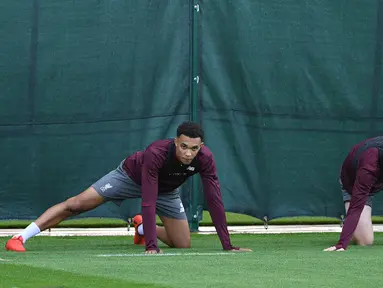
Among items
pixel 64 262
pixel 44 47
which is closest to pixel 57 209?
pixel 64 262

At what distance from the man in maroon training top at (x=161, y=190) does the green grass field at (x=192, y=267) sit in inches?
7.8

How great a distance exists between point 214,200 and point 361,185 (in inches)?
45.9

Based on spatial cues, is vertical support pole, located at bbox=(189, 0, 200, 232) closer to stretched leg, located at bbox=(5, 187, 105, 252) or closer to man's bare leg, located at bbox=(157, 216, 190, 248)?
man's bare leg, located at bbox=(157, 216, 190, 248)

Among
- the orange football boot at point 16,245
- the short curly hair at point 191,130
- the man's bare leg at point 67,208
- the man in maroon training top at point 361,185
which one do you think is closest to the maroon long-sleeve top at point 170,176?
the short curly hair at point 191,130

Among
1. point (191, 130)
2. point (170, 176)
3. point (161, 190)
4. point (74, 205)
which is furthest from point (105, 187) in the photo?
point (191, 130)

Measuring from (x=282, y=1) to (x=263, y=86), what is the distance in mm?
928

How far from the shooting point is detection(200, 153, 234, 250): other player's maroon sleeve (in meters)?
8.48

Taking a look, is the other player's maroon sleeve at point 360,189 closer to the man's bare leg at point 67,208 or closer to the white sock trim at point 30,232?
the man's bare leg at point 67,208

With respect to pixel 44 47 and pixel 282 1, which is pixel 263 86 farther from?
pixel 44 47

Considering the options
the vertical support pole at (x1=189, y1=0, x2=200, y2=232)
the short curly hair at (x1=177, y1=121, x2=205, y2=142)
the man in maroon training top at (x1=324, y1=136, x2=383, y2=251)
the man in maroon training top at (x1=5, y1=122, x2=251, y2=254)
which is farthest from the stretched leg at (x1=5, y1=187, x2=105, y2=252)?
the vertical support pole at (x1=189, y1=0, x2=200, y2=232)

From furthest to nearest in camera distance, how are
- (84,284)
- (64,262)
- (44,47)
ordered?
(44,47) < (64,262) < (84,284)

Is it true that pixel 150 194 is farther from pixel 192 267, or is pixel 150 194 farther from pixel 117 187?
pixel 192 267

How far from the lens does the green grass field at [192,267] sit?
5645 millimetres

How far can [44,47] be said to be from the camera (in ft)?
37.0
